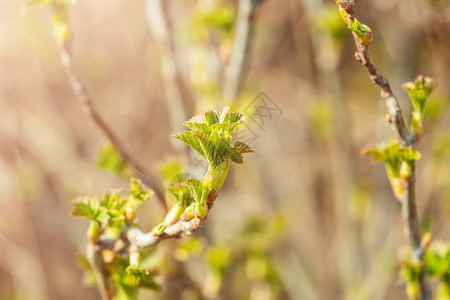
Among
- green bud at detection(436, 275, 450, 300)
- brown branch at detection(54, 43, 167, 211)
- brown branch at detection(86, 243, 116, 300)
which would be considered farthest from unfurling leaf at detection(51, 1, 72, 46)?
green bud at detection(436, 275, 450, 300)

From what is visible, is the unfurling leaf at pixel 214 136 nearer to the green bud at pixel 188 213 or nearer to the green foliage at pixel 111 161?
the green bud at pixel 188 213

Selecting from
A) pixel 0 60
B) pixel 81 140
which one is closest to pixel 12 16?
pixel 0 60

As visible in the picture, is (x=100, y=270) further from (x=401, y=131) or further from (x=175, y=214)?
(x=401, y=131)

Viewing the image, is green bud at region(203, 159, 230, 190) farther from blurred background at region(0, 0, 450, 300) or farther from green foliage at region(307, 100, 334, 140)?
green foliage at region(307, 100, 334, 140)

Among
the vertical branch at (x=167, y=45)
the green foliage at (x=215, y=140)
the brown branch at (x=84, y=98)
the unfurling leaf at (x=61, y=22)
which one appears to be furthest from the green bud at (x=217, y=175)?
the vertical branch at (x=167, y=45)

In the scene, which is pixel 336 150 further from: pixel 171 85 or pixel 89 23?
pixel 89 23

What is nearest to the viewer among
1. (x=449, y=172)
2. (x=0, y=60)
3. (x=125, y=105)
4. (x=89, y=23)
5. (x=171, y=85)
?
(x=171, y=85)

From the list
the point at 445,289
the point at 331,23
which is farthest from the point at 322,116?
the point at 445,289
